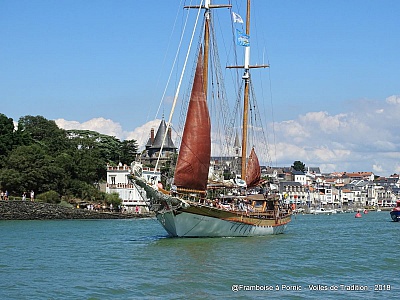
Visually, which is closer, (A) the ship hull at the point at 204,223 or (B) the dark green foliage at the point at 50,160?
(A) the ship hull at the point at 204,223

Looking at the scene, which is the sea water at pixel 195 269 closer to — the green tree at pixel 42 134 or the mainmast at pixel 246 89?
the mainmast at pixel 246 89

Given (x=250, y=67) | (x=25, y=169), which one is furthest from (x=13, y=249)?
(x=25, y=169)

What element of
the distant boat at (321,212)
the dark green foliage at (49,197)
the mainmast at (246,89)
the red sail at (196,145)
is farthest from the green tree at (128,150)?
the red sail at (196,145)

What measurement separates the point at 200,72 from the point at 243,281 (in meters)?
21.4

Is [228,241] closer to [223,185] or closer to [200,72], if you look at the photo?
[223,185]

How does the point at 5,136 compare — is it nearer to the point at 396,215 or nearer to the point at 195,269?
the point at 396,215

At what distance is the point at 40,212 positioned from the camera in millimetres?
88125

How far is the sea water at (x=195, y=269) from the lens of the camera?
27.9 metres

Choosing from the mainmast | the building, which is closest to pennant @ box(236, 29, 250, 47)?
the mainmast

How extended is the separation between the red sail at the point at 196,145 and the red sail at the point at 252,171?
15383mm

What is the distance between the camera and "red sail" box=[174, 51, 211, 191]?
156 ft

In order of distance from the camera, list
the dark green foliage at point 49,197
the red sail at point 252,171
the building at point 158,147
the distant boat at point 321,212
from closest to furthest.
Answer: the red sail at point 252,171 → the dark green foliage at point 49,197 → the building at point 158,147 → the distant boat at point 321,212

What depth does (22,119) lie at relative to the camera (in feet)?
433

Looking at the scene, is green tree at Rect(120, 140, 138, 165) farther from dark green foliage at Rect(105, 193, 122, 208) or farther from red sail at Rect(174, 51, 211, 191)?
red sail at Rect(174, 51, 211, 191)
